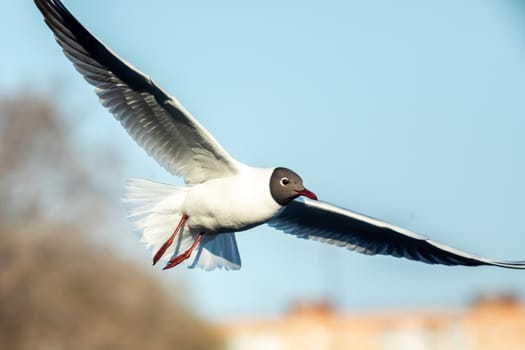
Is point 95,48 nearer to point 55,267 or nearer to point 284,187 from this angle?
point 284,187

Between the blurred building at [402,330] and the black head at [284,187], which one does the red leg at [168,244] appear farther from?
the blurred building at [402,330]

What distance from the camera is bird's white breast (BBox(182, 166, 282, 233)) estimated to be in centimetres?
704

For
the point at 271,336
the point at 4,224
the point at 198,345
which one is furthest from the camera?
the point at 271,336

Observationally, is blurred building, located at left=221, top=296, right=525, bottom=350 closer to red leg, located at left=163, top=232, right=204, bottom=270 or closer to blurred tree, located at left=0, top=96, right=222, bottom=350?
blurred tree, located at left=0, top=96, right=222, bottom=350

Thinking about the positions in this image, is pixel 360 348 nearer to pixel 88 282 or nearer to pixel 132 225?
pixel 88 282

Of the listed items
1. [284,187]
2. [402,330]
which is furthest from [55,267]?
[284,187]

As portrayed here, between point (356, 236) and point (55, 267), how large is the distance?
14.0 m

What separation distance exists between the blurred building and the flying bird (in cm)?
2265

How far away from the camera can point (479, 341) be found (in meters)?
30.7

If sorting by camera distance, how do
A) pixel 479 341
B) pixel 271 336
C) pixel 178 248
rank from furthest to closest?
pixel 271 336
pixel 479 341
pixel 178 248

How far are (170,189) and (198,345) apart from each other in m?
18.5

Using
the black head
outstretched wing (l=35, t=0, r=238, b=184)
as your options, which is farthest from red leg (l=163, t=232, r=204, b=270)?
the black head

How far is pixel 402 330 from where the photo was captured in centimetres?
3197

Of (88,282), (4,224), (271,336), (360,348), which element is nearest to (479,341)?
(360,348)
